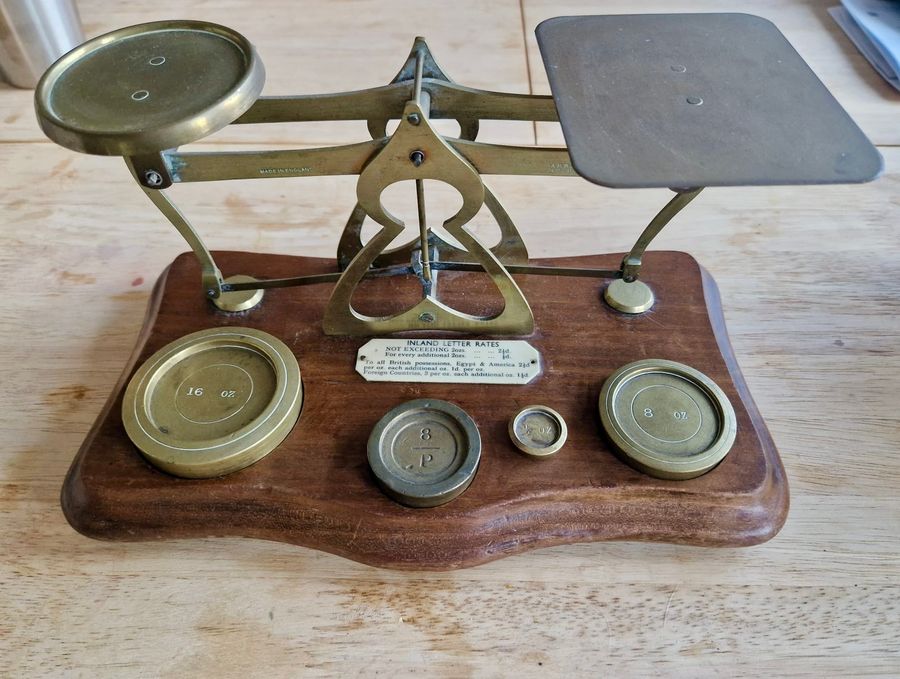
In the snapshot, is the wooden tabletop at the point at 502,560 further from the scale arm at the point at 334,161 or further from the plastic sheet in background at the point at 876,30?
the scale arm at the point at 334,161

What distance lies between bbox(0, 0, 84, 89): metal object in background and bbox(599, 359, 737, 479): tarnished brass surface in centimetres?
131

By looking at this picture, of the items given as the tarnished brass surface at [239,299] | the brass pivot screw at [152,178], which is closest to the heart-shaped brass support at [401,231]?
the tarnished brass surface at [239,299]

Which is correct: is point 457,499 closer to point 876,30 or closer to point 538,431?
point 538,431

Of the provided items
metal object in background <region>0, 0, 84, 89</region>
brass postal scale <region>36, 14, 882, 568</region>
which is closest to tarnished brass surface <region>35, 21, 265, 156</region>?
brass postal scale <region>36, 14, 882, 568</region>

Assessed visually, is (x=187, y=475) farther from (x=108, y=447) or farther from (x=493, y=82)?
(x=493, y=82)

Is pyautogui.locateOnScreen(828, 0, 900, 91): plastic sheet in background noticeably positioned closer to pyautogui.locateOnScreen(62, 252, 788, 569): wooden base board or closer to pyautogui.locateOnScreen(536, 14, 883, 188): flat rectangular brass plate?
pyautogui.locateOnScreen(536, 14, 883, 188): flat rectangular brass plate

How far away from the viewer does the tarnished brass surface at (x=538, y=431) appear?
836 millimetres

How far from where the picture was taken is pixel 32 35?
1469mm

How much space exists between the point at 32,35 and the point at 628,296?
4.15 ft

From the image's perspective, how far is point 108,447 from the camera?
851 millimetres

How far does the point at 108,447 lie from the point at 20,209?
26.5 inches

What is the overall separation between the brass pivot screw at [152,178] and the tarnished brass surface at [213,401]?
0.19 m

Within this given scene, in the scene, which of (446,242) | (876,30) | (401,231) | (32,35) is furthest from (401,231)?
(876,30)

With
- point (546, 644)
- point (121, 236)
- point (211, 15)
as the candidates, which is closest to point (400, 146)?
point (546, 644)
